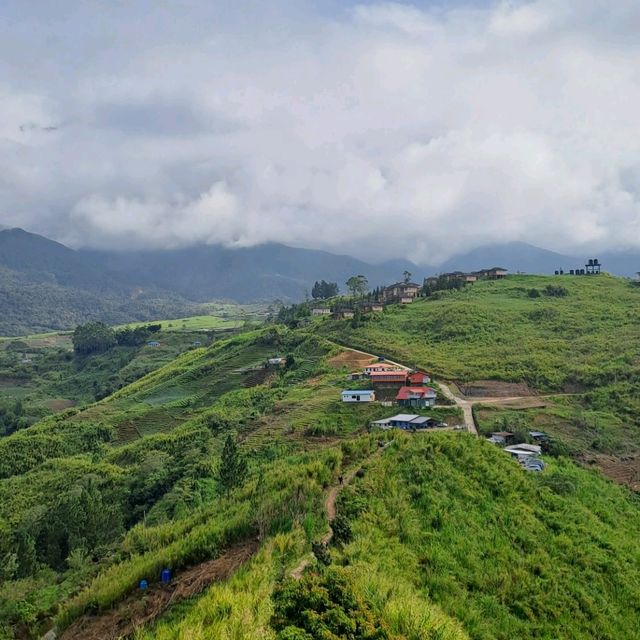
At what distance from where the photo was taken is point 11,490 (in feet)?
142

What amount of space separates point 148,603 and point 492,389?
136ft

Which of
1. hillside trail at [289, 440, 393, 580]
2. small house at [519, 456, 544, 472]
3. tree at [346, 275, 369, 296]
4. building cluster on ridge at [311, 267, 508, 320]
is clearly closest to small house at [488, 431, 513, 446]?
small house at [519, 456, 544, 472]

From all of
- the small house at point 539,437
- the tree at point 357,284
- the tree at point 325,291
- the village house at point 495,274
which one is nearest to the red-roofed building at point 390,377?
the small house at point 539,437

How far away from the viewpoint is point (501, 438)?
125 ft

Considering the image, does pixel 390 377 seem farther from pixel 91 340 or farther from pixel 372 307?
pixel 91 340

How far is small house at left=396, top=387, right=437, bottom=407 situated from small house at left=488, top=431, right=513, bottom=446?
7.35 metres

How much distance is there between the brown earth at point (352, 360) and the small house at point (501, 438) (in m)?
21.6

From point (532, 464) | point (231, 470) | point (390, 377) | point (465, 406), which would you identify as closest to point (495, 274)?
point (390, 377)

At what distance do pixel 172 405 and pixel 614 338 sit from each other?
50.8 meters

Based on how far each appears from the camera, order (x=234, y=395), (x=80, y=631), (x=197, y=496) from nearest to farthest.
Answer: (x=80, y=631) < (x=197, y=496) < (x=234, y=395)

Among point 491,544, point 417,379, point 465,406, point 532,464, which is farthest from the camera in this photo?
point 417,379

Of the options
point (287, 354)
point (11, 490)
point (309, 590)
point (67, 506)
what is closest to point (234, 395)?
point (287, 354)

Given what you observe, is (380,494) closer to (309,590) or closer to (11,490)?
(309,590)

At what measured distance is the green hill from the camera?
12484 mm
